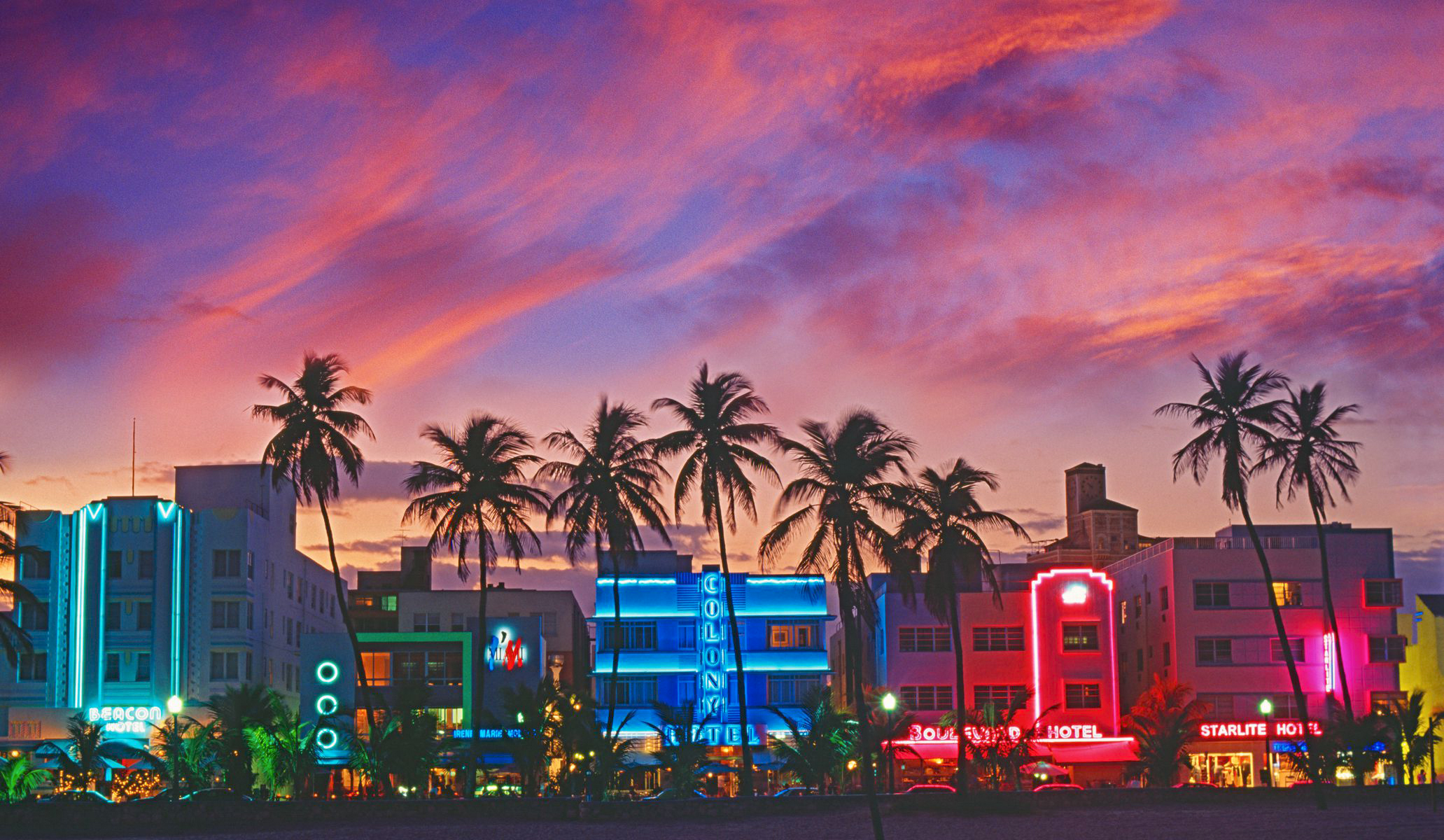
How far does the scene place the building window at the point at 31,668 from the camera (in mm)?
82750

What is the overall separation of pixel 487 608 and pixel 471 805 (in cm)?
5523

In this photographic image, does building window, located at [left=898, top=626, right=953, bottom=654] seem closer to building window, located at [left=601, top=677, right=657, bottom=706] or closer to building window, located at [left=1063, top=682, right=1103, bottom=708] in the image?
building window, located at [left=1063, top=682, right=1103, bottom=708]

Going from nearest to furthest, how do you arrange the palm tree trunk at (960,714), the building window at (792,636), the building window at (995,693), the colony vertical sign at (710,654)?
the palm tree trunk at (960,714) < the building window at (995,693) < the colony vertical sign at (710,654) < the building window at (792,636)

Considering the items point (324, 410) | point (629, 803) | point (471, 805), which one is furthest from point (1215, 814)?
point (324, 410)

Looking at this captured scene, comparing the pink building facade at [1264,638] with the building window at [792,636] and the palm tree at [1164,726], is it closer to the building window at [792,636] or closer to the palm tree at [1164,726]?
the palm tree at [1164,726]

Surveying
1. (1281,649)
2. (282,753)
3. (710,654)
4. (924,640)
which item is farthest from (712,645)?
(282,753)

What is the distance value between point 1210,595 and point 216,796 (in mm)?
57009

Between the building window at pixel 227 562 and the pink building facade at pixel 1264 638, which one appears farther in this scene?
the pink building facade at pixel 1264 638

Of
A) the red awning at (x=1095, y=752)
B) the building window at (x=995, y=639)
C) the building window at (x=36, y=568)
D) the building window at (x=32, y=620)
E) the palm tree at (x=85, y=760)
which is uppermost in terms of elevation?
the building window at (x=36, y=568)

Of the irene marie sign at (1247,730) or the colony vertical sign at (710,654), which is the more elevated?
the colony vertical sign at (710,654)

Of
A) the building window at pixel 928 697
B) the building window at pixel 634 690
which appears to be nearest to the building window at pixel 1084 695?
the building window at pixel 928 697

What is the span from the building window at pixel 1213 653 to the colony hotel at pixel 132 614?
171 ft

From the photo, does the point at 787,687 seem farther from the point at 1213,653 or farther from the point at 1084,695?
the point at 1213,653

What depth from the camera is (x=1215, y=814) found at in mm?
54344
